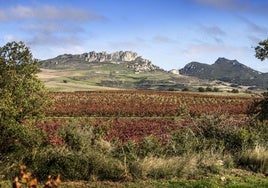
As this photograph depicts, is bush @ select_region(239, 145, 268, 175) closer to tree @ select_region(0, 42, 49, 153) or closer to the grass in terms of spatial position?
the grass

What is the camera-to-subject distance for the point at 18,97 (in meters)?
11.6

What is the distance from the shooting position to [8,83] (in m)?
11.7

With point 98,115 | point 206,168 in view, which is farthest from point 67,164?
point 98,115

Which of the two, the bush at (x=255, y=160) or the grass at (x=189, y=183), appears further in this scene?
the bush at (x=255, y=160)

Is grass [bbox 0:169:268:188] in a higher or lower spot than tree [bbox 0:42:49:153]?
lower

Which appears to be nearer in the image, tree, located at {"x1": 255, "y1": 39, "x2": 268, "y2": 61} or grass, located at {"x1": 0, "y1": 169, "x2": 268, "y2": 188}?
grass, located at {"x1": 0, "y1": 169, "x2": 268, "y2": 188}

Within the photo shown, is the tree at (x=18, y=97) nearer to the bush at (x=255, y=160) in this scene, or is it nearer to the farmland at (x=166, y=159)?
the farmland at (x=166, y=159)

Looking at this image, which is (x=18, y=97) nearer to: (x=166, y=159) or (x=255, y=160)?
(x=166, y=159)

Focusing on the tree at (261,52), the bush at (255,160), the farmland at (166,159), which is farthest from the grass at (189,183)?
the tree at (261,52)

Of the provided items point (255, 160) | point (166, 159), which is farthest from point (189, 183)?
point (255, 160)

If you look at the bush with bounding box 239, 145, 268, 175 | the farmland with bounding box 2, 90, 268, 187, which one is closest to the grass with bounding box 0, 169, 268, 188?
the farmland with bounding box 2, 90, 268, 187

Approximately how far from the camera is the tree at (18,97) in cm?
1109

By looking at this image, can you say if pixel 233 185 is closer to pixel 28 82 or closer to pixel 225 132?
pixel 225 132

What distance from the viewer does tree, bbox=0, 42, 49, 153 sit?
1109 centimetres
